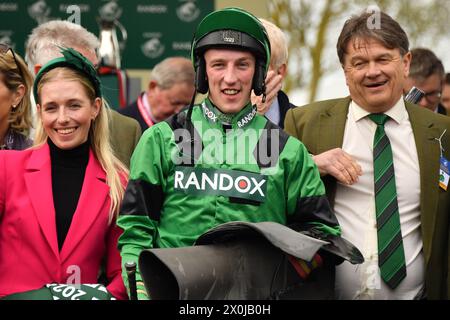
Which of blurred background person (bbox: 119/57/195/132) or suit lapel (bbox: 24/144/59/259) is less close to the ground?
blurred background person (bbox: 119/57/195/132)

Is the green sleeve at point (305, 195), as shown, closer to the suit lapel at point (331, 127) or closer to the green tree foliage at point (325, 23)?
the suit lapel at point (331, 127)

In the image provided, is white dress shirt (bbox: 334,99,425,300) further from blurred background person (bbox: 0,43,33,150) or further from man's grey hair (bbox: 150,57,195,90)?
man's grey hair (bbox: 150,57,195,90)

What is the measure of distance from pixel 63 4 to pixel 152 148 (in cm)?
724

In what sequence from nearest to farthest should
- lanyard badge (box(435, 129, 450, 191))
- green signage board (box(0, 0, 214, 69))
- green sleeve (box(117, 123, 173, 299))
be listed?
green sleeve (box(117, 123, 173, 299)) → lanyard badge (box(435, 129, 450, 191)) → green signage board (box(0, 0, 214, 69))

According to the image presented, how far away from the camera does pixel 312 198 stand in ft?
12.8

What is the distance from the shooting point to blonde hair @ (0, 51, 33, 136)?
4738mm

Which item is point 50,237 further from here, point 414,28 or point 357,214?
point 414,28

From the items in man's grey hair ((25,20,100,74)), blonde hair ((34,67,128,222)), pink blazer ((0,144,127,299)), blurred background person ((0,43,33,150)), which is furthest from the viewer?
man's grey hair ((25,20,100,74))

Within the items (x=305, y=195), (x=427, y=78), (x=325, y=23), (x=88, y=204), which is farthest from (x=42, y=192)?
(x=325, y=23)

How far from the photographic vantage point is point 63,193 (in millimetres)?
4086

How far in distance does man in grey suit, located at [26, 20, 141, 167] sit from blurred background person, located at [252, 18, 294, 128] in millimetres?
703

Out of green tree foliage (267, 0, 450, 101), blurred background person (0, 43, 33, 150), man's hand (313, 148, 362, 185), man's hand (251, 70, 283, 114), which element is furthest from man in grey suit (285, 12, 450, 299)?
green tree foliage (267, 0, 450, 101)
